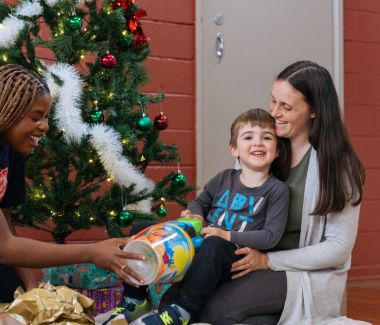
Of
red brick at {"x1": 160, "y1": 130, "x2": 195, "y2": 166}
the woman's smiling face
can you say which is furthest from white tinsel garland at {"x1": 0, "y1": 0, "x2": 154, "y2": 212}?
red brick at {"x1": 160, "y1": 130, "x2": 195, "y2": 166}

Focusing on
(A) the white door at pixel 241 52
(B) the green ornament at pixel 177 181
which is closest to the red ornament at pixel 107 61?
(B) the green ornament at pixel 177 181

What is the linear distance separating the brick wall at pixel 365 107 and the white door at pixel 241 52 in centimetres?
22

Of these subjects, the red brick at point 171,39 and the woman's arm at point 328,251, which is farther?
the red brick at point 171,39

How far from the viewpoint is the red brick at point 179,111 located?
3.47m

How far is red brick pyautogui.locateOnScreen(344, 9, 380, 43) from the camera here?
3.97 metres

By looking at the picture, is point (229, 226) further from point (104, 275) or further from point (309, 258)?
point (104, 275)

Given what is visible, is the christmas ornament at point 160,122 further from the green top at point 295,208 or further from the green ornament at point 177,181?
the green top at point 295,208

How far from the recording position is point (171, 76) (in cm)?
350

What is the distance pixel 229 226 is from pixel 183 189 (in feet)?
2.38

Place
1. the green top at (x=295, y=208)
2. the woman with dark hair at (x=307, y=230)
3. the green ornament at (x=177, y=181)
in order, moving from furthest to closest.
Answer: the green ornament at (x=177, y=181) → the green top at (x=295, y=208) → the woman with dark hair at (x=307, y=230)

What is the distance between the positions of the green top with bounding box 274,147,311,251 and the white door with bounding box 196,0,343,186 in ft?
4.81

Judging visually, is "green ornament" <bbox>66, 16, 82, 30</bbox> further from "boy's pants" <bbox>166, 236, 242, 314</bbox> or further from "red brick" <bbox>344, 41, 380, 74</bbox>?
"red brick" <bbox>344, 41, 380, 74</bbox>

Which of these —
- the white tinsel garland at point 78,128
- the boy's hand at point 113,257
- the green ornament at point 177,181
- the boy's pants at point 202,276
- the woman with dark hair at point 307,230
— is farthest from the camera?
the green ornament at point 177,181

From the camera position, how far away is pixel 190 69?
3541 mm
